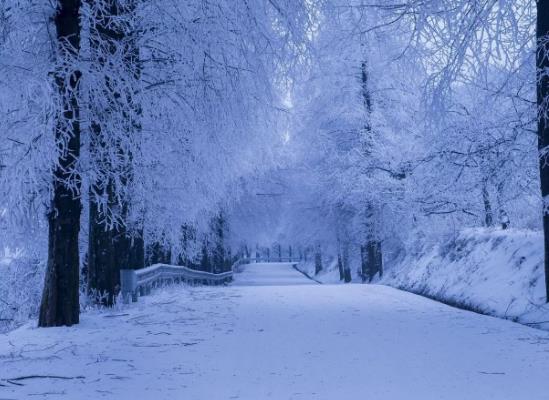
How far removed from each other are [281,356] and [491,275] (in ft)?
20.4

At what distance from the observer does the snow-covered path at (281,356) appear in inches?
188

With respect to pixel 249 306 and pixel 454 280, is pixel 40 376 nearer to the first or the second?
pixel 249 306

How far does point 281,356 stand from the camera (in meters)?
6.21

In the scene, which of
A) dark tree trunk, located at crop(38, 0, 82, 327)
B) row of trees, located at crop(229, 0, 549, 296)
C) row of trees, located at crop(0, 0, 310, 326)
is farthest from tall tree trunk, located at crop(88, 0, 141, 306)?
row of trees, located at crop(229, 0, 549, 296)

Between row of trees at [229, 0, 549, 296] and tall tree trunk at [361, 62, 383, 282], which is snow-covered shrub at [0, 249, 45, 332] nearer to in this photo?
row of trees at [229, 0, 549, 296]

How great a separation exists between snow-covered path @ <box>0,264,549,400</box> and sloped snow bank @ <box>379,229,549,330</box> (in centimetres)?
64

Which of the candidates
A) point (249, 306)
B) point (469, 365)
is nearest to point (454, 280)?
point (249, 306)

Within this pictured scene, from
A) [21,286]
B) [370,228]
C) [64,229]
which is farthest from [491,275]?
[370,228]

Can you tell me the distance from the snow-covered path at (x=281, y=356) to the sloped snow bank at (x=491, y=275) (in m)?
0.64

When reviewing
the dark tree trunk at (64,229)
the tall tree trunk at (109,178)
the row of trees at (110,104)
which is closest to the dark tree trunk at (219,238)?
the row of trees at (110,104)

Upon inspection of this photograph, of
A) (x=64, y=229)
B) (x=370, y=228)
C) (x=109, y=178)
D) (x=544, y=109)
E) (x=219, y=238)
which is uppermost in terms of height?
(x=544, y=109)

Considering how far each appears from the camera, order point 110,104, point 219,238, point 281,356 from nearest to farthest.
→ point 281,356 < point 110,104 < point 219,238

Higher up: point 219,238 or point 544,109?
point 544,109

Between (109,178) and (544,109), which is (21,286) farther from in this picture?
(544,109)
